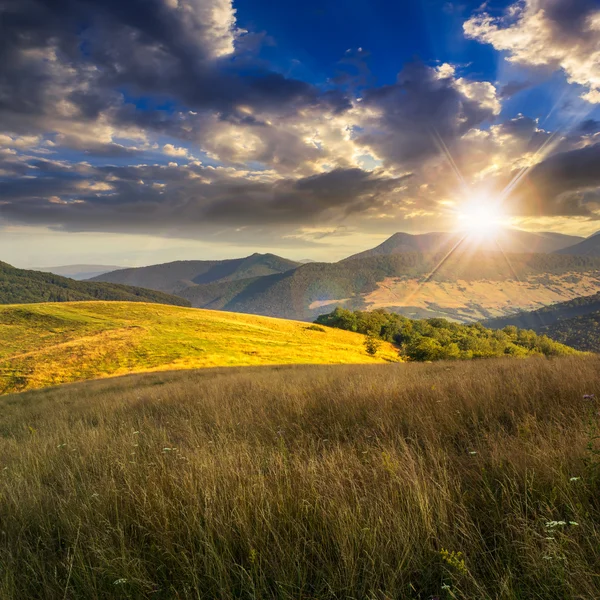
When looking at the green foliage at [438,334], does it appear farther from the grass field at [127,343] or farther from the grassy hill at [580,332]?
the grassy hill at [580,332]

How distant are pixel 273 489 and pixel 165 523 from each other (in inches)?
31.2

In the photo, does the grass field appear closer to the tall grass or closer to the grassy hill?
the tall grass

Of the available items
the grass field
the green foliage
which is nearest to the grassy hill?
the green foliage

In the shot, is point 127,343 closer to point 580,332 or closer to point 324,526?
point 324,526

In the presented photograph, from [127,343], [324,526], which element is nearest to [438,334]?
[127,343]

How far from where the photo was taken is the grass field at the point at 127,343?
108 ft

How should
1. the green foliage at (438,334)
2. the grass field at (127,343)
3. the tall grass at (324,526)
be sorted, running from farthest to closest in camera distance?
the green foliage at (438,334), the grass field at (127,343), the tall grass at (324,526)

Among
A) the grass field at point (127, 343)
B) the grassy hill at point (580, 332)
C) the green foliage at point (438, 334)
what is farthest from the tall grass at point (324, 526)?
the grassy hill at point (580, 332)

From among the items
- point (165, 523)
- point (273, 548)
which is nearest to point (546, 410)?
point (273, 548)

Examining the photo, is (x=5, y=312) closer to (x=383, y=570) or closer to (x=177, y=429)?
(x=177, y=429)

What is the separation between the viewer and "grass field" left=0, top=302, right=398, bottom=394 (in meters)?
32.9

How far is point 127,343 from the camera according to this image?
40500mm

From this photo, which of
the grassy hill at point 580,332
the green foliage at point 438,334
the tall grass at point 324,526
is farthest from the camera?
the grassy hill at point 580,332

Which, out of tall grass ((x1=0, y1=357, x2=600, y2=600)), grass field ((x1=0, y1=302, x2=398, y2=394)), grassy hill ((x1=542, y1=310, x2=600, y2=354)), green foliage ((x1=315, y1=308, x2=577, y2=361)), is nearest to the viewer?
tall grass ((x1=0, y1=357, x2=600, y2=600))
